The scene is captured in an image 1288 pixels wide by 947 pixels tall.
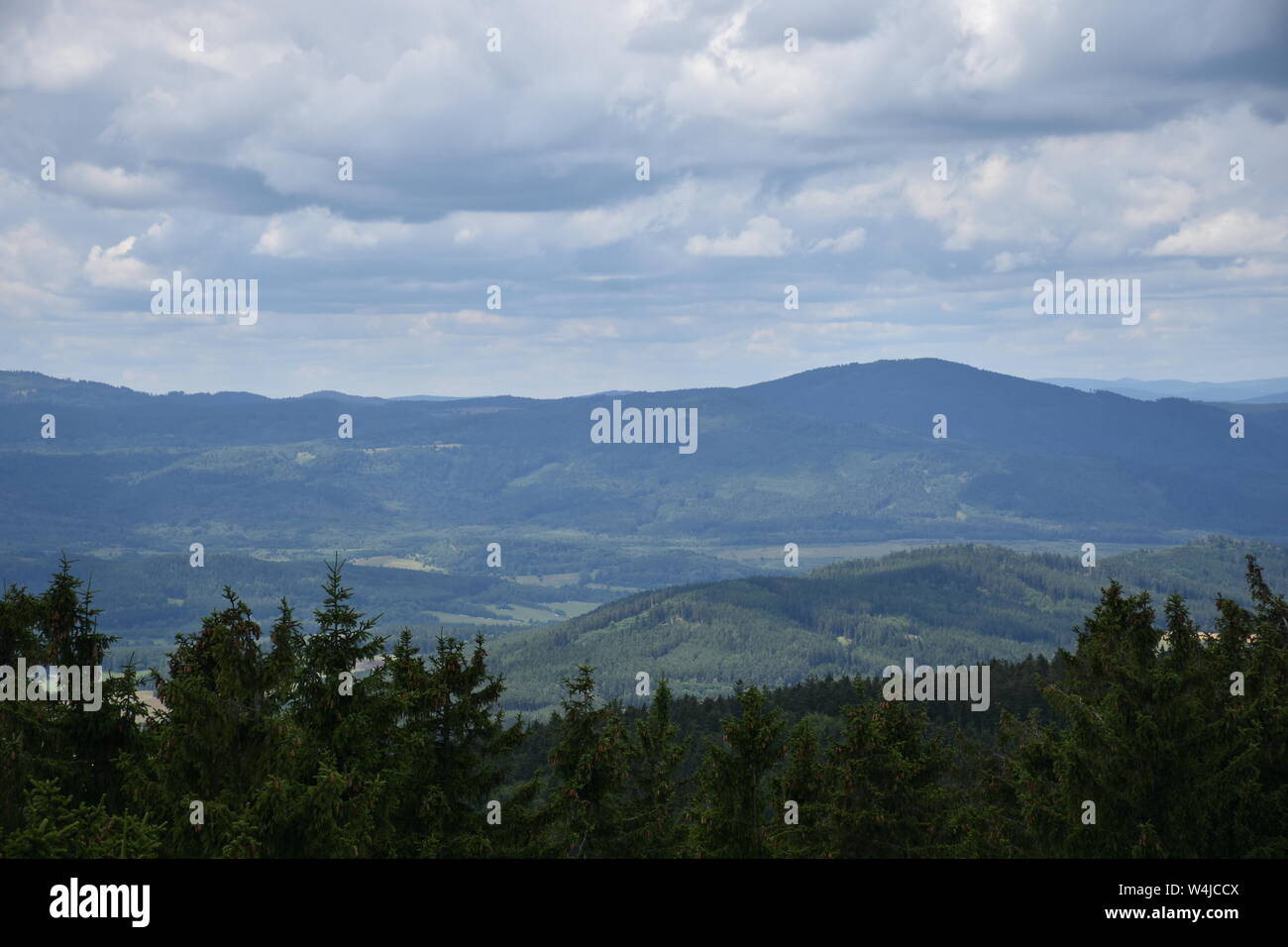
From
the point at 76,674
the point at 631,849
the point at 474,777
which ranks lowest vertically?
the point at 631,849
